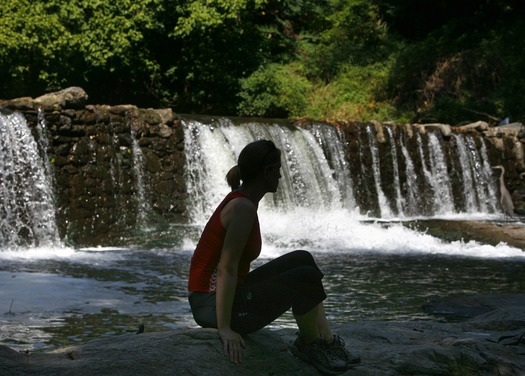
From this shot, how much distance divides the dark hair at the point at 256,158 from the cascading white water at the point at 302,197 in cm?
874

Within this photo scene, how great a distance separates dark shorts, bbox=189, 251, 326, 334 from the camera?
14.7ft

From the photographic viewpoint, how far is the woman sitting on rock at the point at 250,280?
14.1ft

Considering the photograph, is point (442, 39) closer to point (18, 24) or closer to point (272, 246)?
point (18, 24)

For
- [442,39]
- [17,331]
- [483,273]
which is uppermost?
[442,39]

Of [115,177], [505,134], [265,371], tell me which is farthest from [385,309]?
[505,134]

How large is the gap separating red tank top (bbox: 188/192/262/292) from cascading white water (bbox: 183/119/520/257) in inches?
339

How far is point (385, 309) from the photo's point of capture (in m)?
8.98

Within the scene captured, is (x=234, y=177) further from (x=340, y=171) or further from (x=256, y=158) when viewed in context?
(x=340, y=171)

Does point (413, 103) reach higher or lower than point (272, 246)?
higher

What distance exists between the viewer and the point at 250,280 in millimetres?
4578

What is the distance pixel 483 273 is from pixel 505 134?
1124 cm

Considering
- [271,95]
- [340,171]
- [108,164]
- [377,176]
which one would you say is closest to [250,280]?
[108,164]

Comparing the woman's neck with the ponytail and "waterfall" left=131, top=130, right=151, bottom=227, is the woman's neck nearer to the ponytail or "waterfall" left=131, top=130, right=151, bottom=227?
the ponytail

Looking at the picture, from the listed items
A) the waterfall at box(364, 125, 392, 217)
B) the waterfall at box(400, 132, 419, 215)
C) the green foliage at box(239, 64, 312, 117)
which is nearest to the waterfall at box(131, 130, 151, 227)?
the waterfall at box(364, 125, 392, 217)
